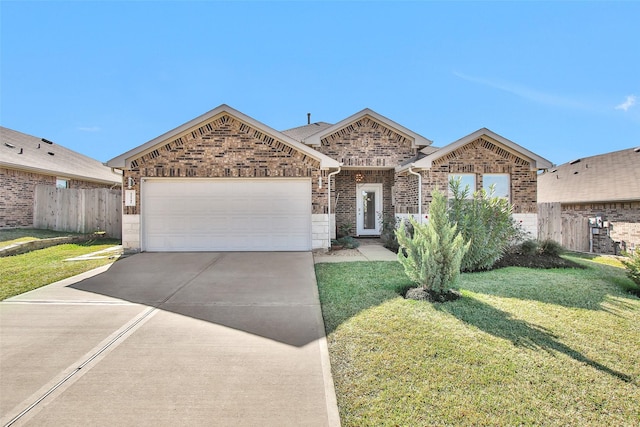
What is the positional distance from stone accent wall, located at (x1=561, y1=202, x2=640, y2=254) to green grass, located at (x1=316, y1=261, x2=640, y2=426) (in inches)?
364

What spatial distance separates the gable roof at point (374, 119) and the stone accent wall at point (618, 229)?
23.9 ft

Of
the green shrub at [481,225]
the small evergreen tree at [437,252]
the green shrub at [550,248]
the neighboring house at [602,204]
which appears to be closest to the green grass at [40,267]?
the small evergreen tree at [437,252]

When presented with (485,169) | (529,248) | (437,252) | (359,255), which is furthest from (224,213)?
(529,248)

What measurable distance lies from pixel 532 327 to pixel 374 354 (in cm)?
231

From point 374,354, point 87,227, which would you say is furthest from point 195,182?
point 374,354

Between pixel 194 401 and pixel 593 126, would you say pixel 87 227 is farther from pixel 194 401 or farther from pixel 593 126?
pixel 593 126

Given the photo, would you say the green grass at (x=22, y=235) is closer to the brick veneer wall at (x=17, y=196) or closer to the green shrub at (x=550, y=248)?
the brick veneer wall at (x=17, y=196)

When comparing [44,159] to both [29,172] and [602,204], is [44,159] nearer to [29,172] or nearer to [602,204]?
[29,172]

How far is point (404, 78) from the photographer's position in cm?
1498

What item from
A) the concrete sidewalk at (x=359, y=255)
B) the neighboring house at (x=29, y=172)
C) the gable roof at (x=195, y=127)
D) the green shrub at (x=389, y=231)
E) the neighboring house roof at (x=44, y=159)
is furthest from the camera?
the neighboring house roof at (x=44, y=159)

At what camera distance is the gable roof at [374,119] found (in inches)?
461

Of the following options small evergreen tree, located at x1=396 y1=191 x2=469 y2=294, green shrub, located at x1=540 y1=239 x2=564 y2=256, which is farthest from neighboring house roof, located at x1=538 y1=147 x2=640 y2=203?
small evergreen tree, located at x1=396 y1=191 x2=469 y2=294

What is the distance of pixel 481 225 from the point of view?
7.36m

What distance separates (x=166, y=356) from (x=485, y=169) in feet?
37.0
